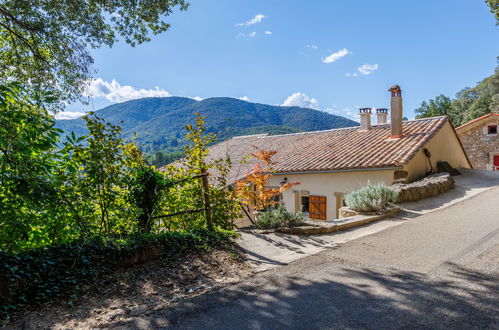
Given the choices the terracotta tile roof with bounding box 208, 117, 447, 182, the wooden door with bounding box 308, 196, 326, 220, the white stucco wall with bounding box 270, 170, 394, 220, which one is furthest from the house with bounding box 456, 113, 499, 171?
the wooden door with bounding box 308, 196, 326, 220

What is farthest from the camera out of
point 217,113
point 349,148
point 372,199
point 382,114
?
point 217,113

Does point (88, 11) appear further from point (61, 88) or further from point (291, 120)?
point (291, 120)

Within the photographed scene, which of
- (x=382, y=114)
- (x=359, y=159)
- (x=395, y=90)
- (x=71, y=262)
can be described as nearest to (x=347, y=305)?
(x=71, y=262)

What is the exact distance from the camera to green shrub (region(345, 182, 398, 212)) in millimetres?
8172

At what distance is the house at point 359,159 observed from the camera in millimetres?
11789

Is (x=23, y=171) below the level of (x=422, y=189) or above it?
above

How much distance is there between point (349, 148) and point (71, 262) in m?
12.6

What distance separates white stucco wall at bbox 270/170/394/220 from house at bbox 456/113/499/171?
50.0 ft

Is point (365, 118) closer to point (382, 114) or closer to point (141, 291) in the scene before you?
point (382, 114)

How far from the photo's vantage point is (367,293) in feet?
11.6

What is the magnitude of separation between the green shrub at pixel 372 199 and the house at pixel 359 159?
2539 mm

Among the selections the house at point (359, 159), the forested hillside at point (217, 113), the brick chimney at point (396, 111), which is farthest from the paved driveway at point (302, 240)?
the forested hillside at point (217, 113)

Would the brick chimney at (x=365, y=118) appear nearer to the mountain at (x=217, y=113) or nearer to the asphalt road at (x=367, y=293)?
the asphalt road at (x=367, y=293)

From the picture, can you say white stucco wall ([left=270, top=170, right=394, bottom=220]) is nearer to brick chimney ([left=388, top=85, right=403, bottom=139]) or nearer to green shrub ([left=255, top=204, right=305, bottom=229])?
brick chimney ([left=388, top=85, right=403, bottom=139])
